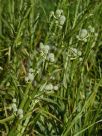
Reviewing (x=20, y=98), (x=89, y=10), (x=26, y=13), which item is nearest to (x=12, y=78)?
(x=20, y=98)

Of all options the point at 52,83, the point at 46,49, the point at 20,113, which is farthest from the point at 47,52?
the point at 52,83

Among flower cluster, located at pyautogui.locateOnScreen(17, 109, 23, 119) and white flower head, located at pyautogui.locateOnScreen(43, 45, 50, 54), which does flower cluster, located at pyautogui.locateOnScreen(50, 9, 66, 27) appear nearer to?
white flower head, located at pyautogui.locateOnScreen(43, 45, 50, 54)

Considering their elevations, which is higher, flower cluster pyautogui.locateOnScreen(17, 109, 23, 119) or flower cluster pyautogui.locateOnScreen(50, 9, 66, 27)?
flower cluster pyautogui.locateOnScreen(50, 9, 66, 27)

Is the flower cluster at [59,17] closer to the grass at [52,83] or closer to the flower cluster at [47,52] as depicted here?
A: the grass at [52,83]

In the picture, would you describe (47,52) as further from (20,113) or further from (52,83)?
(52,83)

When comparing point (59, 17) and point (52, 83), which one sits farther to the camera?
point (52, 83)

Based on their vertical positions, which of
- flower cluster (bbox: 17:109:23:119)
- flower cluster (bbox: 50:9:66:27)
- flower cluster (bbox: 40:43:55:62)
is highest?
flower cluster (bbox: 50:9:66:27)

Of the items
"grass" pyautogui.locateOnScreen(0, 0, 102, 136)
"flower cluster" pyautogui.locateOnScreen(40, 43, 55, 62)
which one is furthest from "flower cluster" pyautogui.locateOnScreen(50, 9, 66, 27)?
"flower cluster" pyautogui.locateOnScreen(40, 43, 55, 62)

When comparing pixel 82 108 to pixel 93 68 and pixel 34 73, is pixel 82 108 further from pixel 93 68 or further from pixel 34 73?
pixel 93 68

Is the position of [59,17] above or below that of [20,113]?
above
